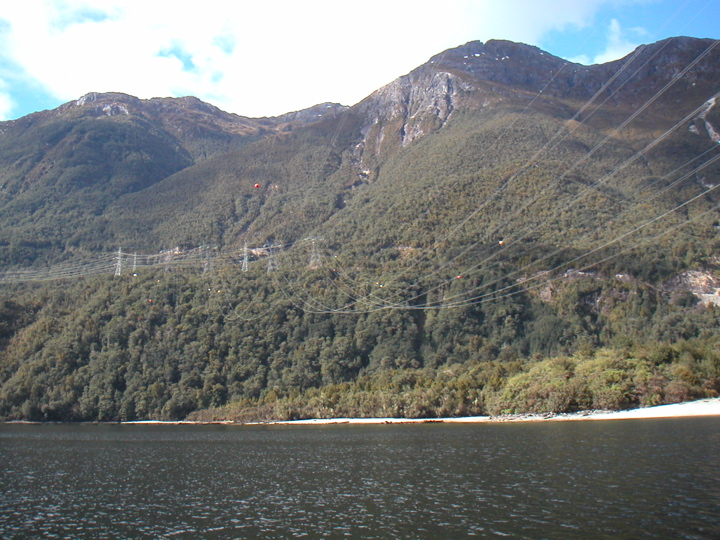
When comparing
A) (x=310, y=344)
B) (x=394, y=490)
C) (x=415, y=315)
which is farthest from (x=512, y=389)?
(x=394, y=490)

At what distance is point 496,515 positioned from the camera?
30.1m

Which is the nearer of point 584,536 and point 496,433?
point 584,536

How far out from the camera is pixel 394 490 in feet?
127

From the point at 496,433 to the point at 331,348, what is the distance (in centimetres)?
7832

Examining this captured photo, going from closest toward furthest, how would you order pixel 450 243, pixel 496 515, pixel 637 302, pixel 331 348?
pixel 496 515, pixel 637 302, pixel 331 348, pixel 450 243

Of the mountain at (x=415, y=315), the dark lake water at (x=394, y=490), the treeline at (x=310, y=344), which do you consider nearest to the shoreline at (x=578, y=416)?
the treeline at (x=310, y=344)

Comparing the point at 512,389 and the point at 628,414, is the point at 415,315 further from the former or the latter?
the point at 628,414

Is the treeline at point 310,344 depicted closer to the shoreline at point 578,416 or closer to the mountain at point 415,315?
the mountain at point 415,315

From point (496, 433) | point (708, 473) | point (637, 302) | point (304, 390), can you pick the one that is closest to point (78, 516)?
point (708, 473)

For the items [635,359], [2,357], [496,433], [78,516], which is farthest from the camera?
[2,357]

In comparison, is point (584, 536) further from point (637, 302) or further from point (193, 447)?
point (637, 302)

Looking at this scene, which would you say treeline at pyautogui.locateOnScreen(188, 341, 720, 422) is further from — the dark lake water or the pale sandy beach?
the dark lake water

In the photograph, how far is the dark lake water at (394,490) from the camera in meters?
28.8

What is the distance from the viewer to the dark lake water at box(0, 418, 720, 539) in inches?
1135
